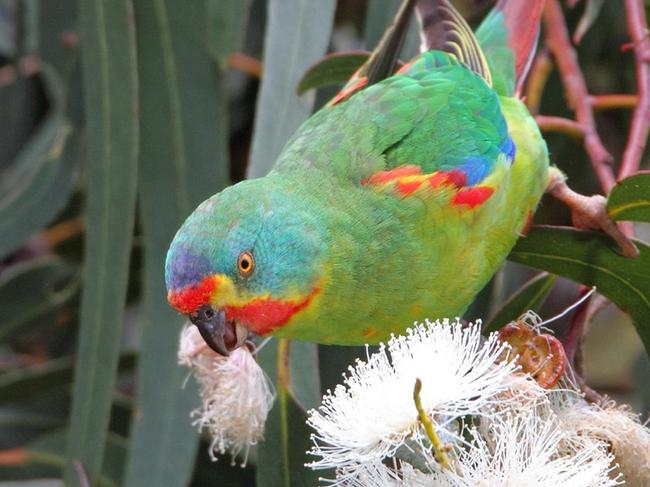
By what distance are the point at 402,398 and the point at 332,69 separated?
103 cm

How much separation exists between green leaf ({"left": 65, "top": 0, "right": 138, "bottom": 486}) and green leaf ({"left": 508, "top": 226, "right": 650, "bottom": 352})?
853mm

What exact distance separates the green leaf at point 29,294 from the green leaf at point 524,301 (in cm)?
143

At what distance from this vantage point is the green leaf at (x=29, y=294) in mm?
2607

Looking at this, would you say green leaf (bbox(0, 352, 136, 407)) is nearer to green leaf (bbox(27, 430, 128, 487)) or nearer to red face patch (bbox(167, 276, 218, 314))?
green leaf (bbox(27, 430, 128, 487))

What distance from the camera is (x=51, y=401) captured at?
2.75 meters

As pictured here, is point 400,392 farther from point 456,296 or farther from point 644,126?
point 644,126

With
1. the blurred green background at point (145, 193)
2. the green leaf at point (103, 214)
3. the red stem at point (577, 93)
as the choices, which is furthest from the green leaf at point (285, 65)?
the red stem at point (577, 93)

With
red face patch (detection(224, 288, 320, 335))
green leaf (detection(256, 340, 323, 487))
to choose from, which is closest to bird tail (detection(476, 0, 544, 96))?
green leaf (detection(256, 340, 323, 487))

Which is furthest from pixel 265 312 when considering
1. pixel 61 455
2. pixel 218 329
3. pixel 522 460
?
pixel 61 455

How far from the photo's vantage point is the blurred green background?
1.90 meters

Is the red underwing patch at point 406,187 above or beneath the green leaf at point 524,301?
above

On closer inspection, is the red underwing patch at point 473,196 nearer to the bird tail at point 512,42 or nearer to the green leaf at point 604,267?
the green leaf at point 604,267

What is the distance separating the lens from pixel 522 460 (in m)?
1.11

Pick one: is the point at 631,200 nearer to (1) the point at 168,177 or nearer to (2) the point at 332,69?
(2) the point at 332,69
